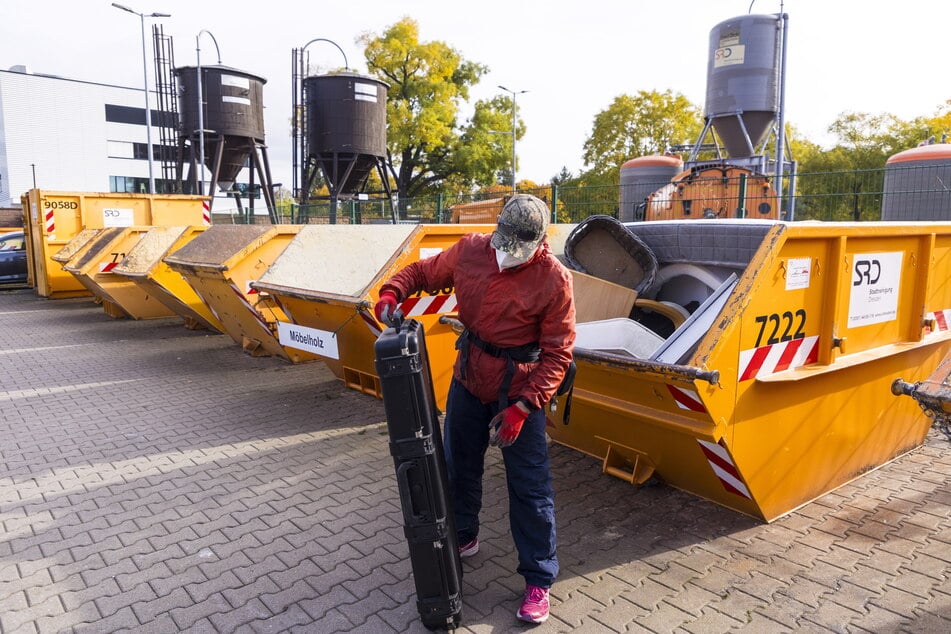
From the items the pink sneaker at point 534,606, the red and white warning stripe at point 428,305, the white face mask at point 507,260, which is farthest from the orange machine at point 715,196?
the pink sneaker at point 534,606

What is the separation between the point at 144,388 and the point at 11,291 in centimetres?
1253

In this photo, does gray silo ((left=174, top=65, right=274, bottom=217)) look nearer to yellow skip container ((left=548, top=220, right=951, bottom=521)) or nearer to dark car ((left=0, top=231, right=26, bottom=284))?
dark car ((left=0, top=231, right=26, bottom=284))

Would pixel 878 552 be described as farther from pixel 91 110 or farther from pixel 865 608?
pixel 91 110

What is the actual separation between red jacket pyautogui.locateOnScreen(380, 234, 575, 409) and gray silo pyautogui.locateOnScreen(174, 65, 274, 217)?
643 inches

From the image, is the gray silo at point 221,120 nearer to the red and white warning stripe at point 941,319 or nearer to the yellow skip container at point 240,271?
the yellow skip container at point 240,271

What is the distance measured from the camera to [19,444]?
17.4 feet

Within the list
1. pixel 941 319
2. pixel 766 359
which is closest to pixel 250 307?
pixel 766 359

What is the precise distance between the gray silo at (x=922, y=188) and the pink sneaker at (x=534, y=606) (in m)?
8.36

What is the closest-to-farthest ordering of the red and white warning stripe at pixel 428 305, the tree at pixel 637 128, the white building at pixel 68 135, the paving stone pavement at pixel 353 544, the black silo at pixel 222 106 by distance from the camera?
the paving stone pavement at pixel 353 544 < the red and white warning stripe at pixel 428 305 < the black silo at pixel 222 106 < the tree at pixel 637 128 < the white building at pixel 68 135

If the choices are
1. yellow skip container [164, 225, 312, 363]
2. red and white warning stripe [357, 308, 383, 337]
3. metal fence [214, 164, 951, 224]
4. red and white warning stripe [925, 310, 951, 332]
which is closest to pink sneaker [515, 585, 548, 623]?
red and white warning stripe [357, 308, 383, 337]

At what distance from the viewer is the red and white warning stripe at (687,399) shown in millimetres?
2951

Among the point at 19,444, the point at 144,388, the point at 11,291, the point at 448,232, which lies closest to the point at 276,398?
the point at 144,388

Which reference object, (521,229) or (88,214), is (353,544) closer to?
(521,229)

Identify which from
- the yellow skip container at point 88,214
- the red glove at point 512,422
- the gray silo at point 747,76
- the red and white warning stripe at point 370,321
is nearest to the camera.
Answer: the red glove at point 512,422
